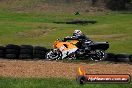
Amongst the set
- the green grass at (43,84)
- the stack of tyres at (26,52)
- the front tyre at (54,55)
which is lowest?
the front tyre at (54,55)

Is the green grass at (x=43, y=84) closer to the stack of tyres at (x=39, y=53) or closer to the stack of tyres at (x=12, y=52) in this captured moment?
the stack of tyres at (x=12, y=52)

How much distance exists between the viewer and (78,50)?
77.4ft

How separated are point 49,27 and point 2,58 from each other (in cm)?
2650

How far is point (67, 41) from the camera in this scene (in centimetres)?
2444

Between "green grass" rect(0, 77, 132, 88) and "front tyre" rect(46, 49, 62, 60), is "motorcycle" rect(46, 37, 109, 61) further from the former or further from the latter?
"green grass" rect(0, 77, 132, 88)

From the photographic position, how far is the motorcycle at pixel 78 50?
75.9 feet

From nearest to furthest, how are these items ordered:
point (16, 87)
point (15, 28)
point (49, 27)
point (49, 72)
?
point (16, 87) < point (49, 72) < point (15, 28) < point (49, 27)

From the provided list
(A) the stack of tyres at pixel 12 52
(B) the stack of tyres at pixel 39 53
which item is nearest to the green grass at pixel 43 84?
(A) the stack of tyres at pixel 12 52

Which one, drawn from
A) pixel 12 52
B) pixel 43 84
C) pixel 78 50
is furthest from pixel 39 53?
pixel 43 84

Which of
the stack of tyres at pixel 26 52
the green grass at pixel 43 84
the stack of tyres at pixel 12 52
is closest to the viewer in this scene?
the green grass at pixel 43 84

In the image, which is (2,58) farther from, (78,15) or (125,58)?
(78,15)

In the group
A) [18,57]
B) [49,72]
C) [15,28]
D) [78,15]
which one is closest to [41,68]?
[49,72]

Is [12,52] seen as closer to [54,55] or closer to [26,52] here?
[26,52]

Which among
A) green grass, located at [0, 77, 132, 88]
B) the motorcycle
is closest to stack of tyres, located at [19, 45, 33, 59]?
the motorcycle
